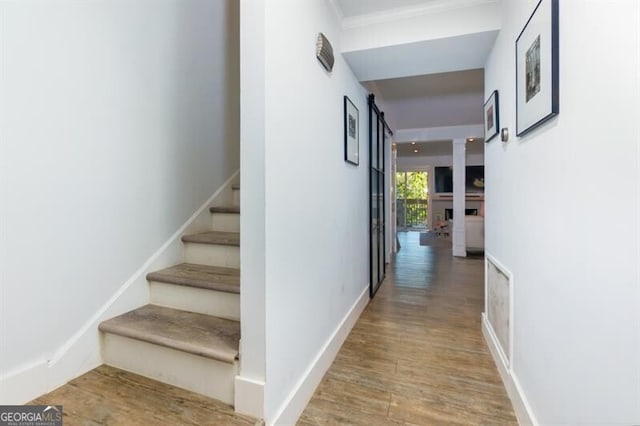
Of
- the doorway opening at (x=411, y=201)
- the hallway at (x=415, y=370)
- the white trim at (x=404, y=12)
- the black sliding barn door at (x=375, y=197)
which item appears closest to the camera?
the hallway at (x=415, y=370)

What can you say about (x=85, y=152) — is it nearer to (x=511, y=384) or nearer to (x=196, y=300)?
(x=196, y=300)

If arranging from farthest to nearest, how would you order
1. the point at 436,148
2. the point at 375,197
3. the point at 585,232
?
the point at 436,148 → the point at 375,197 → the point at 585,232

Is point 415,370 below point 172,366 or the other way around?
below

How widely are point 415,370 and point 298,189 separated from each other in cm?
137

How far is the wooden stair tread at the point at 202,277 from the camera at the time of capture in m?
1.58

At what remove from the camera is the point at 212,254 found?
79.7 inches

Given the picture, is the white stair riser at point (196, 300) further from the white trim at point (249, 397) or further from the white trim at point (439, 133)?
the white trim at point (439, 133)

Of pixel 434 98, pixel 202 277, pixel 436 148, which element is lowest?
pixel 202 277

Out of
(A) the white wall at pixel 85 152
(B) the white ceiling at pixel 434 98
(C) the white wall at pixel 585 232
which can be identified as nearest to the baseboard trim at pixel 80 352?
(A) the white wall at pixel 85 152

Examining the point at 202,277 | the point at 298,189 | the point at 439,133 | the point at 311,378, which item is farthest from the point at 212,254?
the point at 439,133

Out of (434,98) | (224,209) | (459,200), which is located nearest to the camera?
(224,209)

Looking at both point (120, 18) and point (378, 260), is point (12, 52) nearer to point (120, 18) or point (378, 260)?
point (120, 18)

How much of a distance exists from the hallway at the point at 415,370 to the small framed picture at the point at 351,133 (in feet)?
4.64

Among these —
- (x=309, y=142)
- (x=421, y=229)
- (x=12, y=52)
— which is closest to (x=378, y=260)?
(x=309, y=142)
